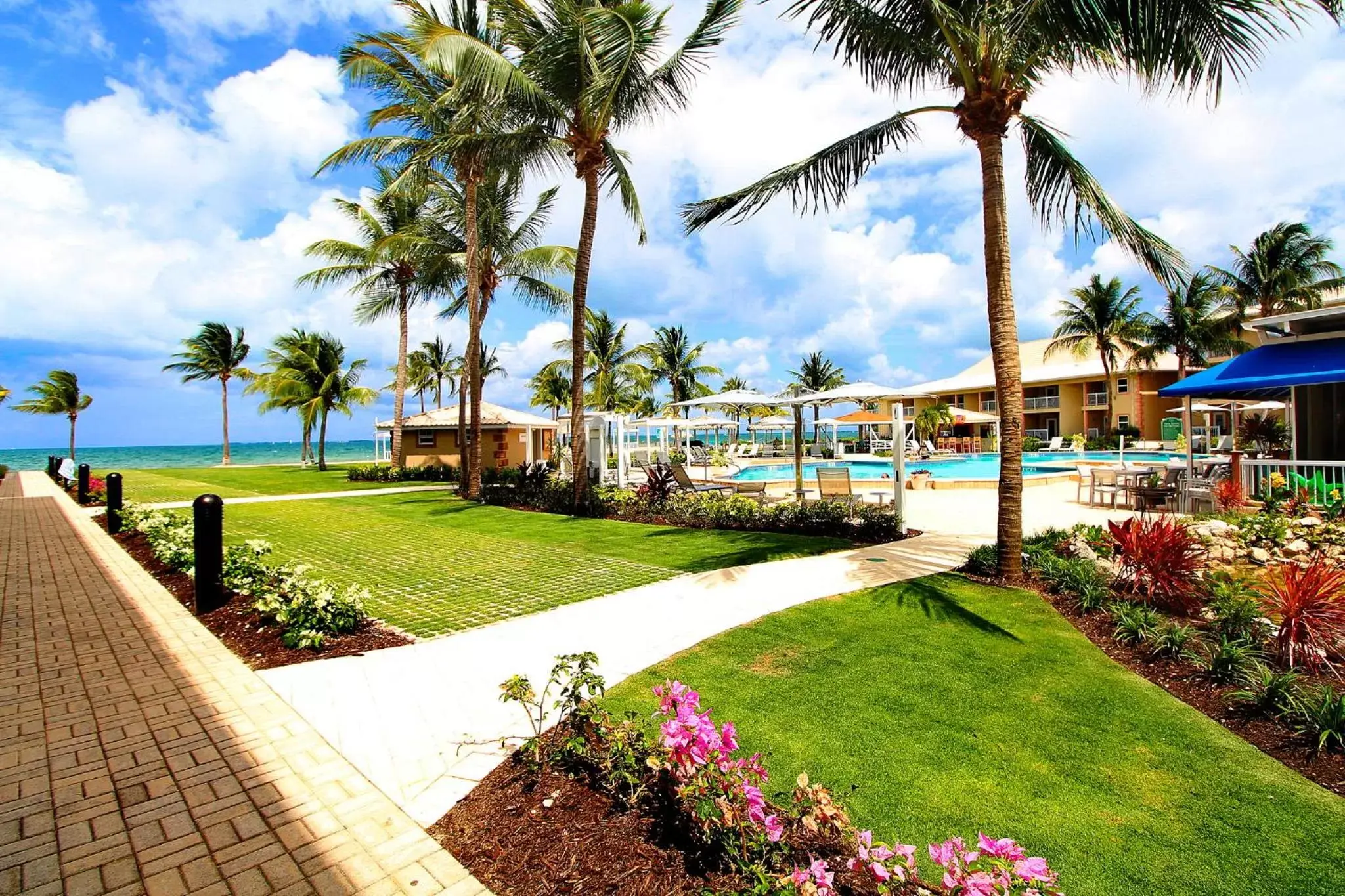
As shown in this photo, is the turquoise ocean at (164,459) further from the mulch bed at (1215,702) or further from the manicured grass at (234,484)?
the mulch bed at (1215,702)

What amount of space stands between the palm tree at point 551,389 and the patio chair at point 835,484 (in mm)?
29246


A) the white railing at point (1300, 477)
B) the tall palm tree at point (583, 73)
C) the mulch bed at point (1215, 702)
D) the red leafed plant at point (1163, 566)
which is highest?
the tall palm tree at point (583, 73)

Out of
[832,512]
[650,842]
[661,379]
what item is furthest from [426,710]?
[661,379]

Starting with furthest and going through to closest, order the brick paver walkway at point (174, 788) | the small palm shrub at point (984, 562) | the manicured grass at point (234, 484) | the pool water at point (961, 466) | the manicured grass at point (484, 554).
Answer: the pool water at point (961, 466)
the manicured grass at point (234, 484)
the small palm shrub at point (984, 562)
the manicured grass at point (484, 554)
the brick paver walkway at point (174, 788)

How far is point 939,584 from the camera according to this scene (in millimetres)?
6871

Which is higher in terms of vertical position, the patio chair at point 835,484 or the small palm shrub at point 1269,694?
the patio chair at point 835,484

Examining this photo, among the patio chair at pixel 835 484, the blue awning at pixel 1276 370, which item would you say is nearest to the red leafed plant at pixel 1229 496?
the blue awning at pixel 1276 370

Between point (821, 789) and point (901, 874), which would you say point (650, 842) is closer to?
point (821, 789)

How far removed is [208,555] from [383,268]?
2226 centimetres

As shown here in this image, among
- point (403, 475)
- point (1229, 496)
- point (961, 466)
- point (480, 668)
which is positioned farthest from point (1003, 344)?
point (961, 466)

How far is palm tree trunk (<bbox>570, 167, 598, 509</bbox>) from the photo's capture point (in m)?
13.0

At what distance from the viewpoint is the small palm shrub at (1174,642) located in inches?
193

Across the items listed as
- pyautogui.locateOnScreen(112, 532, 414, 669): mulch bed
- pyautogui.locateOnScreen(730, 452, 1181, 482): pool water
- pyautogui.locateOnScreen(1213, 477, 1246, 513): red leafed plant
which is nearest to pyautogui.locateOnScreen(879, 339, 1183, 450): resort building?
pyautogui.locateOnScreen(730, 452, 1181, 482): pool water

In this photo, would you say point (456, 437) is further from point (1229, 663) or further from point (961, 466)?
point (1229, 663)
